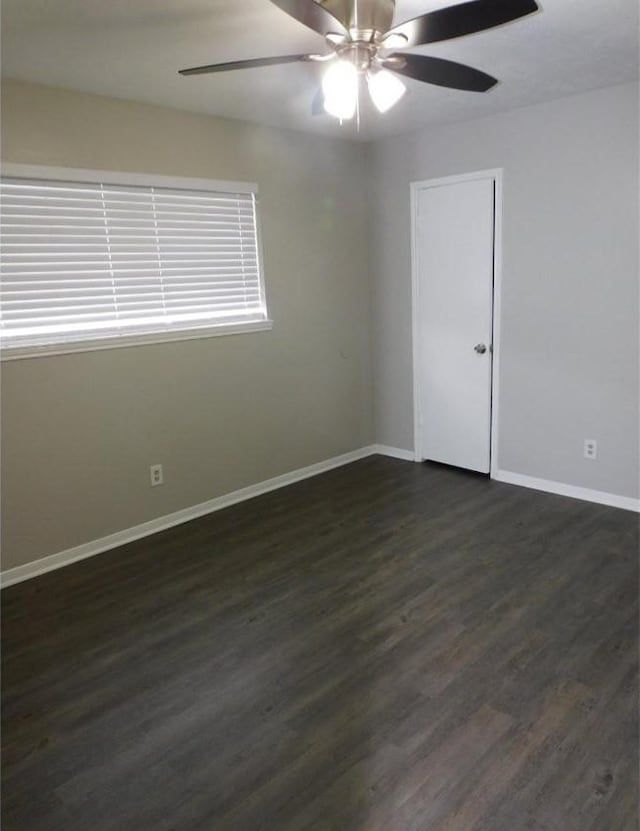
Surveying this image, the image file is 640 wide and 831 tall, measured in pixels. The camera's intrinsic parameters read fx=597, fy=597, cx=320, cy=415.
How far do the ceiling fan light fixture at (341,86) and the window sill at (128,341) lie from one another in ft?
5.98

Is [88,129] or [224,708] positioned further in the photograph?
[88,129]

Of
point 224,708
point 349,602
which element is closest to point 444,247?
point 349,602

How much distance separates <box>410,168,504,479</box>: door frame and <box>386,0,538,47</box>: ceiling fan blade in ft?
7.20

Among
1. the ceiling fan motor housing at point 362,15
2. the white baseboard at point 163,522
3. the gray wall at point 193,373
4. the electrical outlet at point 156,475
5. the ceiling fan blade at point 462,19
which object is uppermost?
the ceiling fan motor housing at point 362,15

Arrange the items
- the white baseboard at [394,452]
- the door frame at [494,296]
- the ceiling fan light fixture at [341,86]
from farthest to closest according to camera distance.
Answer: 1. the white baseboard at [394,452]
2. the door frame at [494,296]
3. the ceiling fan light fixture at [341,86]

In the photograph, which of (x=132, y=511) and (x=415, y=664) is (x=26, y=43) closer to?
(x=132, y=511)

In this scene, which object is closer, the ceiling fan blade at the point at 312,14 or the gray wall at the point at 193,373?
the ceiling fan blade at the point at 312,14

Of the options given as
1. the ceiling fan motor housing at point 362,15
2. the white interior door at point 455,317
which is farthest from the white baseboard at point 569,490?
the ceiling fan motor housing at point 362,15

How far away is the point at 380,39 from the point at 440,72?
345 millimetres

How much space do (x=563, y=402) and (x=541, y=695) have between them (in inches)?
84.5

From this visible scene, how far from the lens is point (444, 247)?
4258 millimetres

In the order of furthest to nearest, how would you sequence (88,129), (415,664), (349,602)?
1. (88,129)
2. (349,602)
3. (415,664)

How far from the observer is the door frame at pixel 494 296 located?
155 inches

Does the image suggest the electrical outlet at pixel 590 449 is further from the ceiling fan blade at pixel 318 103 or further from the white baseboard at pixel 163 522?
the ceiling fan blade at pixel 318 103
